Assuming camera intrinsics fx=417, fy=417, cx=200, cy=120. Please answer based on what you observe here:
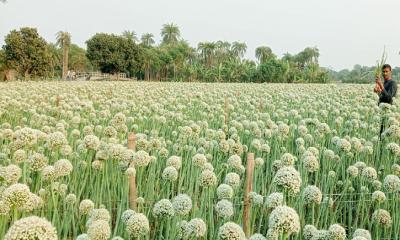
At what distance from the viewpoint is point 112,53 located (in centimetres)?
Result: 6775

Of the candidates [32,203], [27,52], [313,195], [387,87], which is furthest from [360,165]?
[27,52]

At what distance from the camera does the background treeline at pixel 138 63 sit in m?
48.1

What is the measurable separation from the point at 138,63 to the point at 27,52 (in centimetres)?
2486

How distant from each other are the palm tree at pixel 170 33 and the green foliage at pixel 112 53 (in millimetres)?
50902

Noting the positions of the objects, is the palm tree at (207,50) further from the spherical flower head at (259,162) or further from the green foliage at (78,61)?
the spherical flower head at (259,162)

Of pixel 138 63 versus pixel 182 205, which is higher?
pixel 138 63

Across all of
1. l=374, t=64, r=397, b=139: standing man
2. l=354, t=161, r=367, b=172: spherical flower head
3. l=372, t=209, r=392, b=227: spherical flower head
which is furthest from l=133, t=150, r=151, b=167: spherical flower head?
l=374, t=64, r=397, b=139: standing man

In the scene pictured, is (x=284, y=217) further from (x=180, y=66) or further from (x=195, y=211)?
(x=180, y=66)

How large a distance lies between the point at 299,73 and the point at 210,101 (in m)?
51.9

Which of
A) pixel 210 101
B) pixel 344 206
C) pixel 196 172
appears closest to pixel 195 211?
pixel 196 172

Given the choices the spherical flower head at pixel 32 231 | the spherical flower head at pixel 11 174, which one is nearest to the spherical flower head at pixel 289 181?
Result: the spherical flower head at pixel 32 231

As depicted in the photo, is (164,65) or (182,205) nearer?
(182,205)

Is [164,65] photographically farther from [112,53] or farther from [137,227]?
[137,227]

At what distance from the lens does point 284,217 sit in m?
2.86
